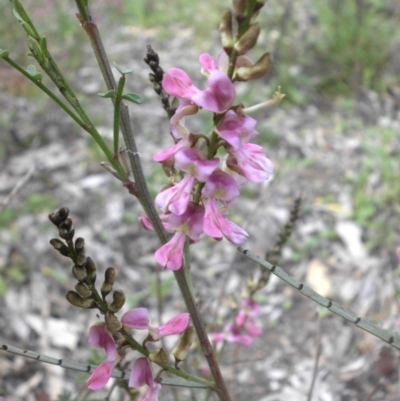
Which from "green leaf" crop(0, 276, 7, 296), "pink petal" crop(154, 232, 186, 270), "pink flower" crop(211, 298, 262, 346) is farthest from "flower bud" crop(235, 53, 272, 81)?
"green leaf" crop(0, 276, 7, 296)

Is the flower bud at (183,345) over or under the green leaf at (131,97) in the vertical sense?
under

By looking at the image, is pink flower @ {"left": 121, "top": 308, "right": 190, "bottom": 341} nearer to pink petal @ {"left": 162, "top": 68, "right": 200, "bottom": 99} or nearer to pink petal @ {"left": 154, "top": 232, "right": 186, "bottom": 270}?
pink petal @ {"left": 154, "top": 232, "right": 186, "bottom": 270}

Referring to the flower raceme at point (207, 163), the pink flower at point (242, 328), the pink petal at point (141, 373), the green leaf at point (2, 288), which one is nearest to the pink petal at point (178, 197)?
the flower raceme at point (207, 163)

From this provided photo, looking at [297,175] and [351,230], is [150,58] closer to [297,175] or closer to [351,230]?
[351,230]

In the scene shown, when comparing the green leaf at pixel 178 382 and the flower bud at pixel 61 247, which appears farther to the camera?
the green leaf at pixel 178 382

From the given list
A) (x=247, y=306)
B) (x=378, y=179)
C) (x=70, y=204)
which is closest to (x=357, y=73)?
(x=378, y=179)

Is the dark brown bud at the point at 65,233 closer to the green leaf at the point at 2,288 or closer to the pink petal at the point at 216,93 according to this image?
the pink petal at the point at 216,93
